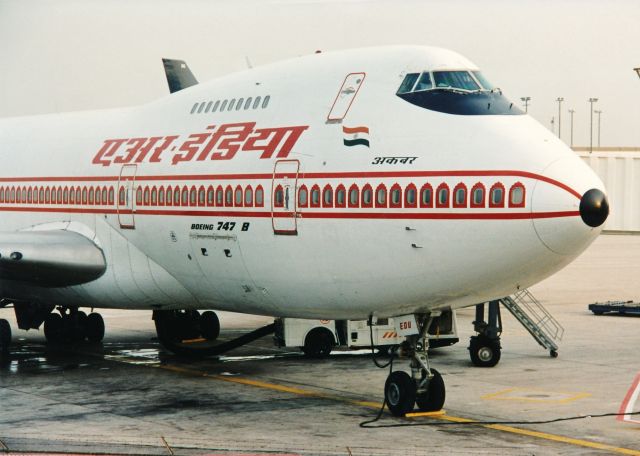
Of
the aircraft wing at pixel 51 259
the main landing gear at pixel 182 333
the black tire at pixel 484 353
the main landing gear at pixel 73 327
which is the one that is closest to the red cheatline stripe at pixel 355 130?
the aircraft wing at pixel 51 259

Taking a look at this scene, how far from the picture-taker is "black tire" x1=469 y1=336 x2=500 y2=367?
2461 centimetres

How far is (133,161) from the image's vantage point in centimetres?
2348

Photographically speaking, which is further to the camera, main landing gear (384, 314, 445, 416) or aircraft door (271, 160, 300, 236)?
aircraft door (271, 160, 300, 236)

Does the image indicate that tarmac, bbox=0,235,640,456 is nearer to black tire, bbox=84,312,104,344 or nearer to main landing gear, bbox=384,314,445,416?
main landing gear, bbox=384,314,445,416

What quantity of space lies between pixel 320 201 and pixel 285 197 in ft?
2.96

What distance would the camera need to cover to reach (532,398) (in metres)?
20.5

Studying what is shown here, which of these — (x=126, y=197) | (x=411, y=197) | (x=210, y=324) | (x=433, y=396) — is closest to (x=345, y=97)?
(x=411, y=197)

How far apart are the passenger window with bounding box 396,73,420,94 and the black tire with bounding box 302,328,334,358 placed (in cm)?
958

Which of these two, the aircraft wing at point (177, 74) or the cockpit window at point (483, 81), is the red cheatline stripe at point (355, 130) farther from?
the aircraft wing at point (177, 74)

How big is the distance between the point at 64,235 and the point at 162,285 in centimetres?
346

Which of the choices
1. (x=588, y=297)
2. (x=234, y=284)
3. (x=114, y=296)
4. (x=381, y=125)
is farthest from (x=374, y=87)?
(x=588, y=297)

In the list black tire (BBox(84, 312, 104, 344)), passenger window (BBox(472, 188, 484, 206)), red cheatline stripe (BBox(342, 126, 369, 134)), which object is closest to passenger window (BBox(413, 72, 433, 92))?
red cheatline stripe (BBox(342, 126, 369, 134))

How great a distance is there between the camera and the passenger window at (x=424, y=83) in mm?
18025

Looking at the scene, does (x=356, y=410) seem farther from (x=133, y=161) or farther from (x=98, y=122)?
(x=98, y=122)
